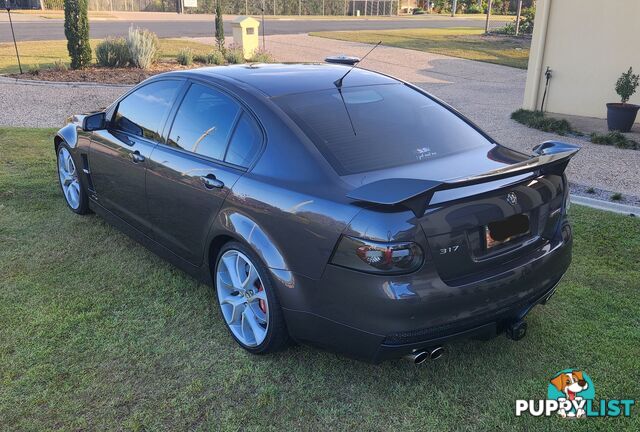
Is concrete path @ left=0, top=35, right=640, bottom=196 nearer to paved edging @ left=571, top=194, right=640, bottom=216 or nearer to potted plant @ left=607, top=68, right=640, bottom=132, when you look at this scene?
paved edging @ left=571, top=194, right=640, bottom=216

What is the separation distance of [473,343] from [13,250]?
11.9 ft

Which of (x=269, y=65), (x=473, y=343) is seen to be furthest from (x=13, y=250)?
(x=473, y=343)

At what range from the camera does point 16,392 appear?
9.25 ft

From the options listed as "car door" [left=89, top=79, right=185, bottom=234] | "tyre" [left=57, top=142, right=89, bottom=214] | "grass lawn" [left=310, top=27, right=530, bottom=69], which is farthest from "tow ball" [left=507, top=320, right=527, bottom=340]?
"grass lawn" [left=310, top=27, right=530, bottom=69]

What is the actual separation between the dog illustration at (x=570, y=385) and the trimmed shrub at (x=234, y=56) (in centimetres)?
1348

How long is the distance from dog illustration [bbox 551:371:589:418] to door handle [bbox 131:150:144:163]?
300 cm

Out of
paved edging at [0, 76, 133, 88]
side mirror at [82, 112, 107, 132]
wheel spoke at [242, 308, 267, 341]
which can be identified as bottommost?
wheel spoke at [242, 308, 267, 341]

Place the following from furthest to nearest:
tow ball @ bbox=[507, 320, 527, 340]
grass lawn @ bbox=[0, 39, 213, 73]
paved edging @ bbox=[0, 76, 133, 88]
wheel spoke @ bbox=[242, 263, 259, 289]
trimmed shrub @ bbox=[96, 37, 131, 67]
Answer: grass lawn @ bbox=[0, 39, 213, 73] → trimmed shrub @ bbox=[96, 37, 131, 67] → paved edging @ bbox=[0, 76, 133, 88] → wheel spoke @ bbox=[242, 263, 259, 289] → tow ball @ bbox=[507, 320, 527, 340]

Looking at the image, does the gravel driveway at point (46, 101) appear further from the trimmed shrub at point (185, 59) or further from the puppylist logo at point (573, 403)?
the puppylist logo at point (573, 403)

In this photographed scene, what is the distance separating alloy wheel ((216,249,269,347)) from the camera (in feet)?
10.1

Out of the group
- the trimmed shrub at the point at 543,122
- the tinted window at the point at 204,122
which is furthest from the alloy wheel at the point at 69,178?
the trimmed shrub at the point at 543,122

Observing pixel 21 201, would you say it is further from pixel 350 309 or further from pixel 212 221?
pixel 350 309

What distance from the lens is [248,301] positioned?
314cm

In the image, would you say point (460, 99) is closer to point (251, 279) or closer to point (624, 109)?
point (624, 109)
